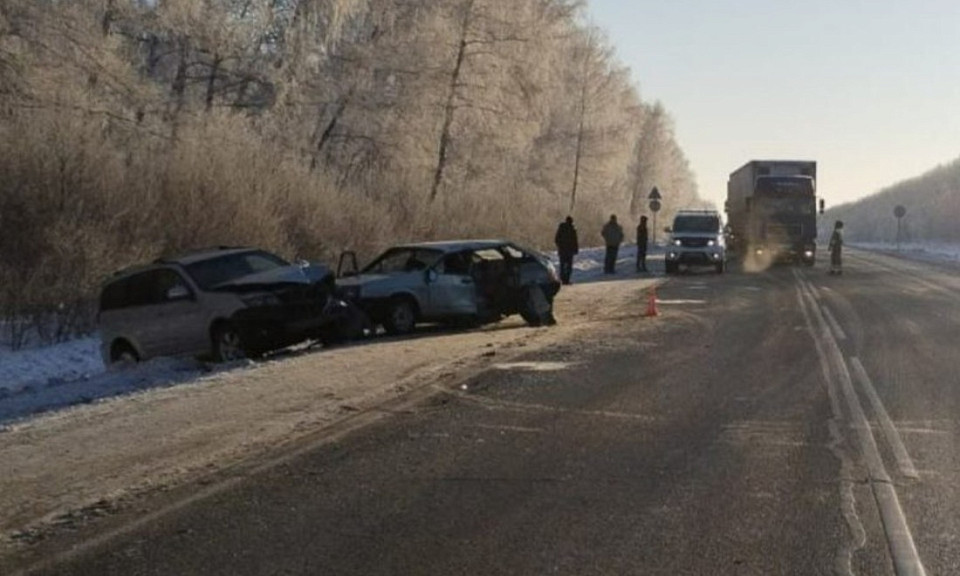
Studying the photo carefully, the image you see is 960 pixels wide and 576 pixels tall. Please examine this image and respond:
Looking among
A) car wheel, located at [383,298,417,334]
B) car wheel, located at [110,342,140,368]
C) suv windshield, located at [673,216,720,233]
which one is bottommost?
car wheel, located at [110,342,140,368]

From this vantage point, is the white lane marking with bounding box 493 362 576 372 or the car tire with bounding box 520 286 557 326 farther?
the car tire with bounding box 520 286 557 326

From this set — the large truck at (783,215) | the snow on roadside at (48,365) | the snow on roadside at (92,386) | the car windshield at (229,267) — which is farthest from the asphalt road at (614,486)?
the large truck at (783,215)

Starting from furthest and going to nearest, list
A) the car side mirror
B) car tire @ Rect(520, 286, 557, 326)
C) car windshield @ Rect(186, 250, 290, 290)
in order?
1. car tire @ Rect(520, 286, 557, 326)
2. car windshield @ Rect(186, 250, 290, 290)
3. the car side mirror

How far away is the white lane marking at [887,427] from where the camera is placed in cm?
834

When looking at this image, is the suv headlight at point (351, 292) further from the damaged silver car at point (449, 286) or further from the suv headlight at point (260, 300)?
the suv headlight at point (260, 300)

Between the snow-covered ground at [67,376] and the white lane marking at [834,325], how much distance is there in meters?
9.69

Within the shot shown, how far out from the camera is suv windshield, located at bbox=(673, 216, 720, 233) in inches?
1620

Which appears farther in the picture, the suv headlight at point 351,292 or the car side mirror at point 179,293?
the suv headlight at point 351,292

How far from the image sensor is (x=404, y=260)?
19734 millimetres

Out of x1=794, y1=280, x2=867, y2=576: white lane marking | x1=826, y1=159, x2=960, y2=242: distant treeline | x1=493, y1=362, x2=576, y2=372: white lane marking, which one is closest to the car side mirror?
x1=493, y1=362, x2=576, y2=372: white lane marking

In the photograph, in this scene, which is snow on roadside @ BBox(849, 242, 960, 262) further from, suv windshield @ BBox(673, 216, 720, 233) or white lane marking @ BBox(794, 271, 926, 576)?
white lane marking @ BBox(794, 271, 926, 576)

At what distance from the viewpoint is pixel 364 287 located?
1886 centimetres

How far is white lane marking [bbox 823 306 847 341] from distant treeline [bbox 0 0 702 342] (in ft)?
41.6

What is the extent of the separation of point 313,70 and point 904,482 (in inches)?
1238
